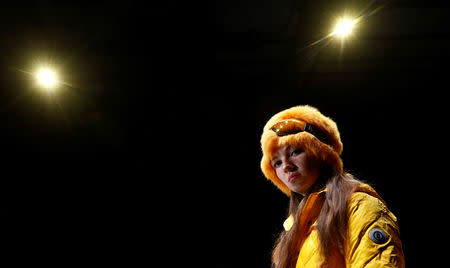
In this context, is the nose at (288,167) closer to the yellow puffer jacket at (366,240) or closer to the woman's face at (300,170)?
the woman's face at (300,170)

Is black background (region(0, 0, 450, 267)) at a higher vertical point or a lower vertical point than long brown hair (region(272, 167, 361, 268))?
higher

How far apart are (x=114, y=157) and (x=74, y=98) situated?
854mm

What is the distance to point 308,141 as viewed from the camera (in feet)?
3.92

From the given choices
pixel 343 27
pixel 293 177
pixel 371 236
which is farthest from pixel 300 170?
pixel 343 27

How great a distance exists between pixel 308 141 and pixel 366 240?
56 centimetres

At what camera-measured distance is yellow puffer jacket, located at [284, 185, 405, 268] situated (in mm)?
699

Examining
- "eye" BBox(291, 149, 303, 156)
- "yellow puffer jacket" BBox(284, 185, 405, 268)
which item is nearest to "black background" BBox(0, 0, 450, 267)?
"eye" BBox(291, 149, 303, 156)

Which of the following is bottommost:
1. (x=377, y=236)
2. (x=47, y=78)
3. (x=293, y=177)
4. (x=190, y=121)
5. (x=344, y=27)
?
(x=377, y=236)


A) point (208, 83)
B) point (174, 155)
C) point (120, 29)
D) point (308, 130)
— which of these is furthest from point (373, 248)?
point (120, 29)

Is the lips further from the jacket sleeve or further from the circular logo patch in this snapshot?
the circular logo patch

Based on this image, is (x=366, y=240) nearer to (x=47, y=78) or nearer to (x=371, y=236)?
(x=371, y=236)

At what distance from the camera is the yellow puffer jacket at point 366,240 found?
70cm

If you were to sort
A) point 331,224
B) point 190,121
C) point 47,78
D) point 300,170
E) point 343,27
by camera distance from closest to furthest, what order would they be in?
point 331,224, point 300,170, point 343,27, point 47,78, point 190,121

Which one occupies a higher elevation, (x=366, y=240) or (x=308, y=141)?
(x=308, y=141)
